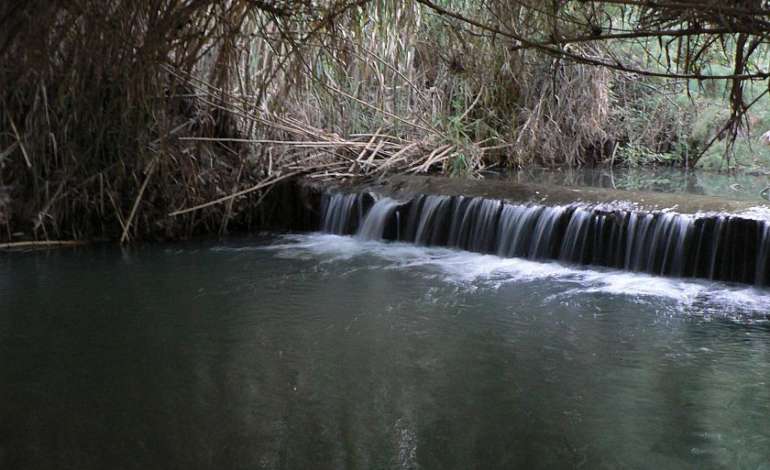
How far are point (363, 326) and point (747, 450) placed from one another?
8.50ft

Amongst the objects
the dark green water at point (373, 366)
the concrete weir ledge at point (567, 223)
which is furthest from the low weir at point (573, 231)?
the dark green water at point (373, 366)

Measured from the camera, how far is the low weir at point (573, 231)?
7.16 metres

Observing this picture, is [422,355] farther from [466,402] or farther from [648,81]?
[648,81]

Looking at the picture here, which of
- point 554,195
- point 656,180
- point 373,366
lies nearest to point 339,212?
point 554,195

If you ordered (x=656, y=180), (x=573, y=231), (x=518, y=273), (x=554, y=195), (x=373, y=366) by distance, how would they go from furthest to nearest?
(x=656, y=180), (x=554, y=195), (x=573, y=231), (x=518, y=273), (x=373, y=366)

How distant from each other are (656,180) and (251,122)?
4622mm

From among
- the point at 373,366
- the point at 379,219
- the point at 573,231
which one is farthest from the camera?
the point at 379,219

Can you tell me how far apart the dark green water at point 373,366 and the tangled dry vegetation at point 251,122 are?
69 centimetres

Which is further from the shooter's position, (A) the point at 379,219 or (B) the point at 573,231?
(A) the point at 379,219

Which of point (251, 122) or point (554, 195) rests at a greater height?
point (251, 122)

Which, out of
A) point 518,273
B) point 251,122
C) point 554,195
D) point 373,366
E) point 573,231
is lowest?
point 373,366

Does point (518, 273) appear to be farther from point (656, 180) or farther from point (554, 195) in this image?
point (656, 180)

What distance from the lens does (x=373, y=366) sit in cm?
522

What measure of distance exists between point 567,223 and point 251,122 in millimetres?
3155
